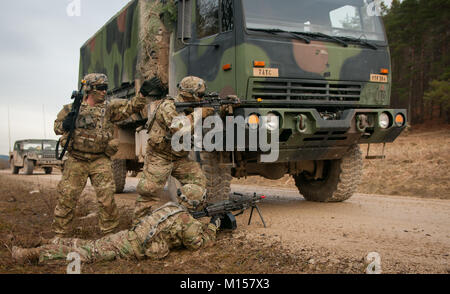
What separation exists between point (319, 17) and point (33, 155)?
14.5 metres

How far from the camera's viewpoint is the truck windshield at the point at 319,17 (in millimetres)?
5066

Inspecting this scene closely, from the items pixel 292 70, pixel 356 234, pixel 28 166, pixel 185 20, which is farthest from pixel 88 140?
pixel 28 166

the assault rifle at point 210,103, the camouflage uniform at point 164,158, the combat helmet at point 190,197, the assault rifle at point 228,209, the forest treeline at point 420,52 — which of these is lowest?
the assault rifle at point 228,209

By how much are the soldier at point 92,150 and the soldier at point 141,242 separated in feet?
2.67

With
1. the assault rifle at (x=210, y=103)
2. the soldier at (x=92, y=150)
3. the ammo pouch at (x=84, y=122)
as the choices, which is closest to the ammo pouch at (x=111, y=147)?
the soldier at (x=92, y=150)

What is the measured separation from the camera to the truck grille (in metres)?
4.93

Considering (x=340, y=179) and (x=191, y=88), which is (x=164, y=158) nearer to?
(x=191, y=88)

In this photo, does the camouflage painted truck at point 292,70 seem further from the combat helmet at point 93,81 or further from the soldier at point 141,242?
the soldier at point 141,242

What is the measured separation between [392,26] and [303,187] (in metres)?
17.0

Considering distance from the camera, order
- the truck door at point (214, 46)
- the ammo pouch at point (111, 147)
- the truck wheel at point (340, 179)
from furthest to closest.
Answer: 1. the truck wheel at point (340, 179)
2. the truck door at point (214, 46)
3. the ammo pouch at point (111, 147)

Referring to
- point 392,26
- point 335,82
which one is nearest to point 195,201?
point 335,82

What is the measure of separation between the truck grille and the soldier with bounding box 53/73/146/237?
4.59ft

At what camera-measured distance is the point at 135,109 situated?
446 centimetres
